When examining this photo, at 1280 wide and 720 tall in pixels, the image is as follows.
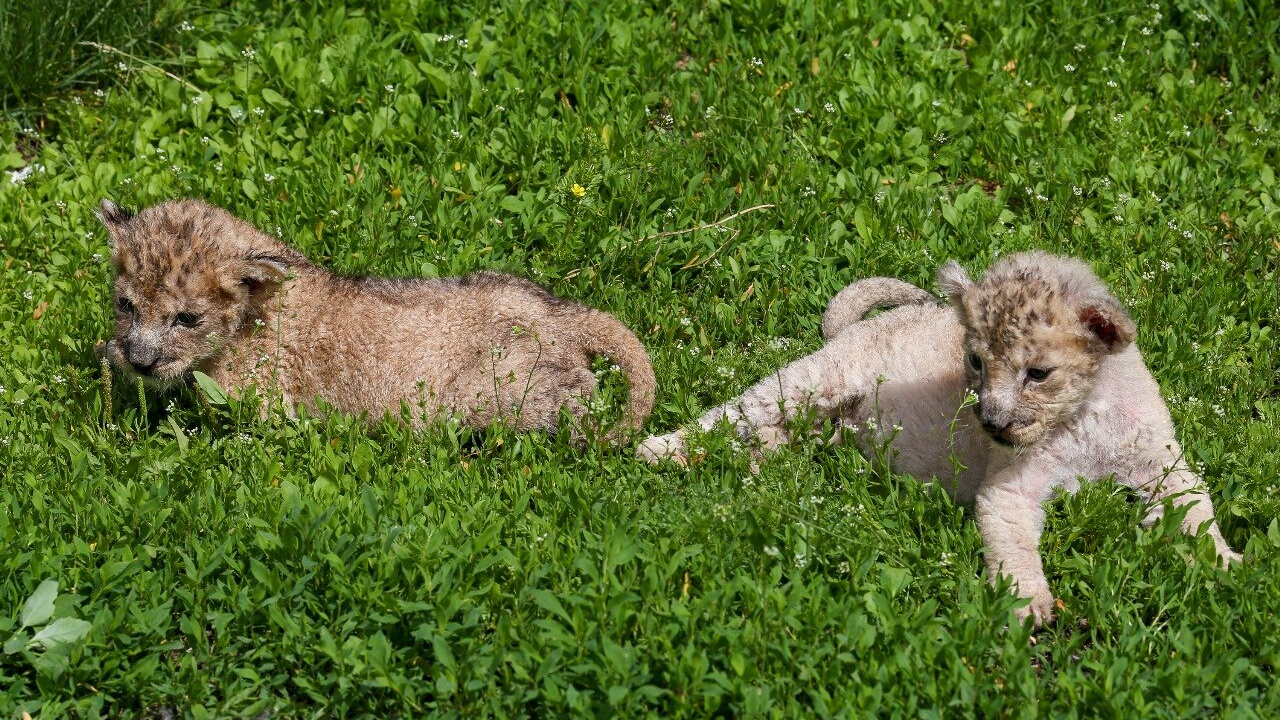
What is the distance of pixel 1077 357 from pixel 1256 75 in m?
4.45

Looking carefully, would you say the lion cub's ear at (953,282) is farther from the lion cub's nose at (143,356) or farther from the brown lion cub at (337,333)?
the lion cub's nose at (143,356)

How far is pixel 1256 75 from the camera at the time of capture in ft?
30.3

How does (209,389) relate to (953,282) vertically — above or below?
below

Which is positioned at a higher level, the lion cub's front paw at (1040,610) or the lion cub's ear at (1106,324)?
the lion cub's ear at (1106,324)

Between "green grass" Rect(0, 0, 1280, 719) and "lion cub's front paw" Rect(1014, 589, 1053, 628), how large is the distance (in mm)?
98

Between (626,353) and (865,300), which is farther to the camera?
(865,300)

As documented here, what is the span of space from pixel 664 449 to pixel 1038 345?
1890mm

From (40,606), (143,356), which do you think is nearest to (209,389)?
(143,356)

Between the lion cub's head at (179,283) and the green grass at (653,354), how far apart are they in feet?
0.97

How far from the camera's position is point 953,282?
20.8 feet

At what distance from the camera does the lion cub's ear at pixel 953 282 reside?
6.30 m

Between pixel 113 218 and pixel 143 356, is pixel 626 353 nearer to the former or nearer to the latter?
pixel 143 356

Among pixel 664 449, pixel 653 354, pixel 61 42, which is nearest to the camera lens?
pixel 664 449

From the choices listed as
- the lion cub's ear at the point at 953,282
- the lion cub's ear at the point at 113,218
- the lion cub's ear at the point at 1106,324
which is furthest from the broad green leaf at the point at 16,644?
the lion cub's ear at the point at 1106,324
